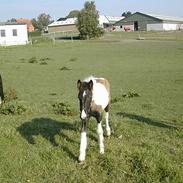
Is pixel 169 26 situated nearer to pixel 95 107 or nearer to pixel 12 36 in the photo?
pixel 12 36

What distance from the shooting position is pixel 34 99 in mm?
16953

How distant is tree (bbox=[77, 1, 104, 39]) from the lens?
8000cm

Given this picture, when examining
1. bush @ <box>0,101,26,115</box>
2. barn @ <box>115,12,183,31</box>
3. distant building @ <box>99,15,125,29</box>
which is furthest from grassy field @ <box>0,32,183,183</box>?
distant building @ <box>99,15,125,29</box>

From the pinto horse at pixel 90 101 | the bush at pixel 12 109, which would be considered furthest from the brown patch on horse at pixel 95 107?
the bush at pixel 12 109

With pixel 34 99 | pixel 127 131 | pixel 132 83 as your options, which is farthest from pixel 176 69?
pixel 127 131

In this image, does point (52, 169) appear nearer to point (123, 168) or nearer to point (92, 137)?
point (123, 168)

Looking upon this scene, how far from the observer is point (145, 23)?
124938 millimetres

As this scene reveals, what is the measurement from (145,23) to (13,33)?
191 ft

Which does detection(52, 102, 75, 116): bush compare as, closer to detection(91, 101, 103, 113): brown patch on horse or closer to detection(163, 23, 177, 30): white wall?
detection(91, 101, 103, 113): brown patch on horse

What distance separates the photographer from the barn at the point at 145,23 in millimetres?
123500

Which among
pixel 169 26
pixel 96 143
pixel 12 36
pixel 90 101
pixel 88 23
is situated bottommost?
pixel 96 143

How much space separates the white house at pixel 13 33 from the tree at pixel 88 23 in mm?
11833

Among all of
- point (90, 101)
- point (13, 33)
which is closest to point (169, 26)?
point (13, 33)

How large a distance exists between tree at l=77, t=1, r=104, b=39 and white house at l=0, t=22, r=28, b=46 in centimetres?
1183
